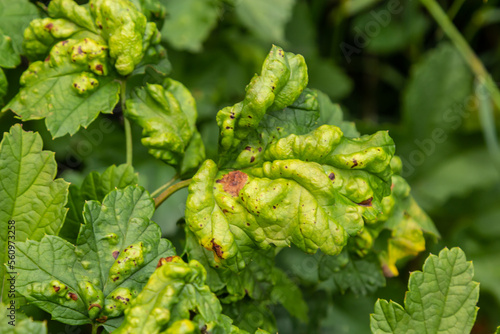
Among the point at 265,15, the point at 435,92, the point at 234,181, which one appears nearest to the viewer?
the point at 234,181

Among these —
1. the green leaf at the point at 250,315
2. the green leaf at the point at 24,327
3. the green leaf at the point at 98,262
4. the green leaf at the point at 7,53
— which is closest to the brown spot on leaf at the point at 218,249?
the green leaf at the point at 98,262

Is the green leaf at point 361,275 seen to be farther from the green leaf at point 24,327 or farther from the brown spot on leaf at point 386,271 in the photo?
Answer: the green leaf at point 24,327

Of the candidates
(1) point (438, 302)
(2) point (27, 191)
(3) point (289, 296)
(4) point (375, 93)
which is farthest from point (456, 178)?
(2) point (27, 191)

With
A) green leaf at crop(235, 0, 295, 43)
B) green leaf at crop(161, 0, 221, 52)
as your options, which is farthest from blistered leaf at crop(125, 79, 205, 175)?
green leaf at crop(235, 0, 295, 43)

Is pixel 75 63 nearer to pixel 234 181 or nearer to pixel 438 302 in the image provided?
pixel 234 181

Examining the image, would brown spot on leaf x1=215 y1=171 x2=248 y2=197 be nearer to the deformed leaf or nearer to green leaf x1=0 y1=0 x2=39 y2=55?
the deformed leaf

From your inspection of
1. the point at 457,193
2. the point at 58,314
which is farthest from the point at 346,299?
the point at 58,314
